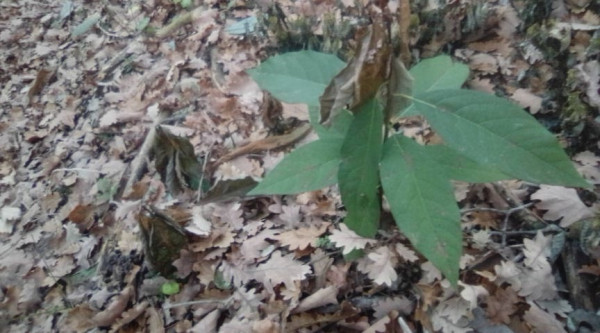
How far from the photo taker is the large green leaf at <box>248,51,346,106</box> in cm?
156

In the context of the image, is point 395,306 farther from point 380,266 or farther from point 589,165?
point 589,165

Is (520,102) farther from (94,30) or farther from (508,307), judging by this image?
(94,30)

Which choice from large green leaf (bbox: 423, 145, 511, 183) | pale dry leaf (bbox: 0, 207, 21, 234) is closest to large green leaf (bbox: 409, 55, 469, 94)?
large green leaf (bbox: 423, 145, 511, 183)

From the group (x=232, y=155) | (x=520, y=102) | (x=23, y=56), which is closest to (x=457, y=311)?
(x=520, y=102)

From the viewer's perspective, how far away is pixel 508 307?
1720mm

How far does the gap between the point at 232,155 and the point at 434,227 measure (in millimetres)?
1689

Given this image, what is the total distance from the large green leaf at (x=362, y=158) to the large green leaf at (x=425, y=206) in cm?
6

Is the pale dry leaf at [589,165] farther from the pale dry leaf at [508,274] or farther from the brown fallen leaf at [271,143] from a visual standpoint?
the brown fallen leaf at [271,143]

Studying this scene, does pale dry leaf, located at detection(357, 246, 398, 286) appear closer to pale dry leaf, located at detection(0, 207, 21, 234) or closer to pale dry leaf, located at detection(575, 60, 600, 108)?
pale dry leaf, located at detection(575, 60, 600, 108)

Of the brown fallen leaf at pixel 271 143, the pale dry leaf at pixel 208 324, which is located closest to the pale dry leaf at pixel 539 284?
the pale dry leaf at pixel 208 324

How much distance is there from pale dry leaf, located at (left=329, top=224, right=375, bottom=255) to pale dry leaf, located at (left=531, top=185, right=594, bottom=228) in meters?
0.75

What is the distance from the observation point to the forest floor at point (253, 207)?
183cm

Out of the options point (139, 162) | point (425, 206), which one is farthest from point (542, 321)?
point (139, 162)

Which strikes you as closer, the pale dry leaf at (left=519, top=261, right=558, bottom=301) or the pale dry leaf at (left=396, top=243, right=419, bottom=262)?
the pale dry leaf at (left=519, top=261, right=558, bottom=301)
